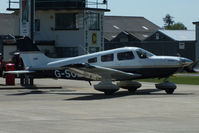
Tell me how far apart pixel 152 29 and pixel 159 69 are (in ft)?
226

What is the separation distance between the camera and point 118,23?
311 feet

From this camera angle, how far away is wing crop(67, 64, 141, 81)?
2185 centimetres

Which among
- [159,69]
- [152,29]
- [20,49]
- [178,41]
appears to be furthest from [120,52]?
[152,29]

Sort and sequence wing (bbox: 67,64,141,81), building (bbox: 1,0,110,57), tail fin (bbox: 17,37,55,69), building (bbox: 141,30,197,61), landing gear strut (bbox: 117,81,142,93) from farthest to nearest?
1. building (bbox: 141,30,197,61)
2. building (bbox: 1,0,110,57)
3. tail fin (bbox: 17,37,55,69)
4. landing gear strut (bbox: 117,81,142,93)
5. wing (bbox: 67,64,141,81)

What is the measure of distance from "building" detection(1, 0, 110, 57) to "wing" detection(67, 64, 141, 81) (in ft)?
58.8

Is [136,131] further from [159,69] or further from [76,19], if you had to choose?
[76,19]

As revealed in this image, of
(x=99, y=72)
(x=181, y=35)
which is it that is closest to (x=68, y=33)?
(x=99, y=72)

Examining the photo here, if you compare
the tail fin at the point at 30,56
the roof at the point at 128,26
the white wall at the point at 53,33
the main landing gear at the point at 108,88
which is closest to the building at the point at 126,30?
the roof at the point at 128,26

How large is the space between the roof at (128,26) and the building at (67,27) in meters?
43.3

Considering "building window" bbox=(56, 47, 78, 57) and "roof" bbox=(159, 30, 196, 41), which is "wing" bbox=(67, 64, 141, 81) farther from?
"roof" bbox=(159, 30, 196, 41)

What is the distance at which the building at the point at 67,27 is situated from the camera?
41.8m

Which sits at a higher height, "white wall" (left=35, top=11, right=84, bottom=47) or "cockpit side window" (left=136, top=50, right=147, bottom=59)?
"white wall" (left=35, top=11, right=84, bottom=47)

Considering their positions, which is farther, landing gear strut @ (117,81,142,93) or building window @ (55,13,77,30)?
building window @ (55,13,77,30)

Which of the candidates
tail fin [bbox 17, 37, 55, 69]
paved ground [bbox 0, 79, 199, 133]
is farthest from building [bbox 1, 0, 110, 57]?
paved ground [bbox 0, 79, 199, 133]
